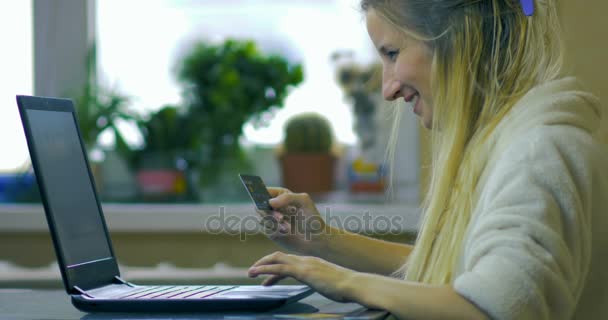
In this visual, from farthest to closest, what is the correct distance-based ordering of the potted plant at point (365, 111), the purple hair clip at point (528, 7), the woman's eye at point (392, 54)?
the potted plant at point (365, 111), the woman's eye at point (392, 54), the purple hair clip at point (528, 7)

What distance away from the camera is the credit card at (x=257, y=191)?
3.72ft

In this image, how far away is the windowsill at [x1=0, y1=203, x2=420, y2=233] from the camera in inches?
86.1

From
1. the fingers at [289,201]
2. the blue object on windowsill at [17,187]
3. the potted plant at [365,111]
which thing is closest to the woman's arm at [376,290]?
the fingers at [289,201]

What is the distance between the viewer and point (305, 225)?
132 cm

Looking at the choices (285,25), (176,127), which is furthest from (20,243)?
(285,25)

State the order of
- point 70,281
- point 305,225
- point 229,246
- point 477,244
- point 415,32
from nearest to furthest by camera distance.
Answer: point 477,244, point 70,281, point 415,32, point 305,225, point 229,246

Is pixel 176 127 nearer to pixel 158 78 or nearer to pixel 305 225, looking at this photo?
pixel 158 78

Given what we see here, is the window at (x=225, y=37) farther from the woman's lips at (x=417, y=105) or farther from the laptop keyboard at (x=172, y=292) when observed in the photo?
the laptop keyboard at (x=172, y=292)

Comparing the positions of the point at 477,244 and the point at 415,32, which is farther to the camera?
the point at 415,32

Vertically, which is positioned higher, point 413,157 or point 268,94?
point 268,94

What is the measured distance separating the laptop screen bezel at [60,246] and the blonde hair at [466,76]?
0.42m

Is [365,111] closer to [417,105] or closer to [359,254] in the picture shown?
[359,254]

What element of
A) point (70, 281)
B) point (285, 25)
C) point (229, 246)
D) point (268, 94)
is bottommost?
point (229, 246)

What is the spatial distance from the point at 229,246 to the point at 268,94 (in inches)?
21.1
